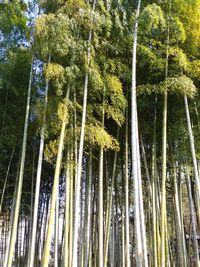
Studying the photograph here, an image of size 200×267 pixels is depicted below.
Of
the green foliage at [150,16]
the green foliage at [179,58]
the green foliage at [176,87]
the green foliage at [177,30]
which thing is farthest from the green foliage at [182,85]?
the green foliage at [150,16]

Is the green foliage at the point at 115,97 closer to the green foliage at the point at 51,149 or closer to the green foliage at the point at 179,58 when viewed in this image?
the green foliage at the point at 179,58

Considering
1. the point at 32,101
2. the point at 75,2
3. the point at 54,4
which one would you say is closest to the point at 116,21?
the point at 75,2

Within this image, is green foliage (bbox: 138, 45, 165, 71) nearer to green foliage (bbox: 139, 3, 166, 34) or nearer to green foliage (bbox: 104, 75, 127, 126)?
green foliage (bbox: 139, 3, 166, 34)

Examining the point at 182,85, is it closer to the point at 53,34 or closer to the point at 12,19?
the point at 53,34

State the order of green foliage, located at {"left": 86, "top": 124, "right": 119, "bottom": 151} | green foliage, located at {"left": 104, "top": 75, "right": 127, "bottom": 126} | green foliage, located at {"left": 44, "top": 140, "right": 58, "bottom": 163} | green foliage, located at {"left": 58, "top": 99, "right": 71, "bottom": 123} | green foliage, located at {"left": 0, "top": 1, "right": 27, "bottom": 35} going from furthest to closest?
green foliage, located at {"left": 0, "top": 1, "right": 27, "bottom": 35}
green foliage, located at {"left": 104, "top": 75, "right": 127, "bottom": 126}
green foliage, located at {"left": 86, "top": 124, "right": 119, "bottom": 151}
green foliage, located at {"left": 44, "top": 140, "right": 58, "bottom": 163}
green foliage, located at {"left": 58, "top": 99, "right": 71, "bottom": 123}

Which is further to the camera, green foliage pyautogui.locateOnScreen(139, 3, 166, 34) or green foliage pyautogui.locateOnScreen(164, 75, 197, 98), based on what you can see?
green foliage pyautogui.locateOnScreen(164, 75, 197, 98)

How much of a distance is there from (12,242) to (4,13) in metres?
3.78

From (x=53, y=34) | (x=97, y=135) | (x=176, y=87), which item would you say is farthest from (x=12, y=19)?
(x=176, y=87)

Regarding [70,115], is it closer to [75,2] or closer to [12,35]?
[75,2]

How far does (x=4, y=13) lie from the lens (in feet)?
18.7

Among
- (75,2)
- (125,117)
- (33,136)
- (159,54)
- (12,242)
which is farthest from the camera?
(33,136)

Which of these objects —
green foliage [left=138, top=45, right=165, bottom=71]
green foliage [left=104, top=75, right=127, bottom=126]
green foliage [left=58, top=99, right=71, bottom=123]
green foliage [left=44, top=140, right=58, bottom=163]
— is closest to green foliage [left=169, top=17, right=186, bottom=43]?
green foliage [left=138, top=45, right=165, bottom=71]

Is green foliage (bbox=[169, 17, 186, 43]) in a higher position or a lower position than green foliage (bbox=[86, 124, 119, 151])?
higher

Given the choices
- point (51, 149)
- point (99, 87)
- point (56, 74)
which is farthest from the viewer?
point (99, 87)
